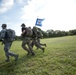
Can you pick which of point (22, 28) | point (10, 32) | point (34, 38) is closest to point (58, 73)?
point (10, 32)

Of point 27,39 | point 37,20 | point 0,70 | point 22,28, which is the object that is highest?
point 37,20

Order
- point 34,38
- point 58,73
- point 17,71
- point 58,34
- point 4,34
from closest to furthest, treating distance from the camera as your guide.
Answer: point 58,73 → point 17,71 → point 4,34 → point 34,38 → point 58,34

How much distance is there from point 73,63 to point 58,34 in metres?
88.8

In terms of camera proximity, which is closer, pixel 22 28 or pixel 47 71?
pixel 47 71

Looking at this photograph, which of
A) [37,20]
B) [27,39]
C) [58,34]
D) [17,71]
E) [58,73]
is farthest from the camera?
[58,34]

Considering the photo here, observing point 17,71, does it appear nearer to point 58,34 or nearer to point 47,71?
point 47,71

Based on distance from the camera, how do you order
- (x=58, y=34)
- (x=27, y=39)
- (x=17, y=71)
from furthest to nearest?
(x=58, y=34)
(x=27, y=39)
(x=17, y=71)

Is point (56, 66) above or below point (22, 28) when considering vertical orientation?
below

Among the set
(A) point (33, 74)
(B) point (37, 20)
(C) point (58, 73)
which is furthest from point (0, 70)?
(B) point (37, 20)

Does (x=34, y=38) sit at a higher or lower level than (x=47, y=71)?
higher

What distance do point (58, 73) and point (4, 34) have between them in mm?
4127

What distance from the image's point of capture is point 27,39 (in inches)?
412

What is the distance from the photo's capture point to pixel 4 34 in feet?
29.1

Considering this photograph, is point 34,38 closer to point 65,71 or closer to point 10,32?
point 10,32
